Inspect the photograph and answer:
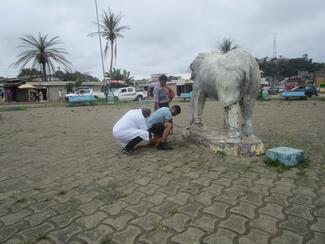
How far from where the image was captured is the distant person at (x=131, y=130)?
16.0 feet

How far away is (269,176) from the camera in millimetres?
3615

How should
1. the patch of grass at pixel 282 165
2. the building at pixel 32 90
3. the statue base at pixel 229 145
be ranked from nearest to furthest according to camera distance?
the patch of grass at pixel 282 165, the statue base at pixel 229 145, the building at pixel 32 90

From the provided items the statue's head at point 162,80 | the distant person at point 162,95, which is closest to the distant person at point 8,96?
the distant person at point 162,95

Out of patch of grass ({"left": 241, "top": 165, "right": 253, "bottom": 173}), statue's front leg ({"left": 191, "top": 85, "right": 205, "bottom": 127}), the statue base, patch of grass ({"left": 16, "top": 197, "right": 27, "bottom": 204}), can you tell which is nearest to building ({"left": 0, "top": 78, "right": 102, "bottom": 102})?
statue's front leg ({"left": 191, "top": 85, "right": 205, "bottom": 127})

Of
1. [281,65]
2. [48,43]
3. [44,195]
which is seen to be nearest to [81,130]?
[44,195]

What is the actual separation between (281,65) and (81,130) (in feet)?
207

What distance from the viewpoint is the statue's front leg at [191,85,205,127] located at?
5.47m

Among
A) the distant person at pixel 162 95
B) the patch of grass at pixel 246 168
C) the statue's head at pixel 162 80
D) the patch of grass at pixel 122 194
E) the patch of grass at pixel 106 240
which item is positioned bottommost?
the patch of grass at pixel 106 240

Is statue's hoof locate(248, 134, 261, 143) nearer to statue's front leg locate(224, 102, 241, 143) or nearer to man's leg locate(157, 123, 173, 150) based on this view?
statue's front leg locate(224, 102, 241, 143)

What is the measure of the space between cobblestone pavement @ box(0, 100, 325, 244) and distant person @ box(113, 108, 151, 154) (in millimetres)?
252

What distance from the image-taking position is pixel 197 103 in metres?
5.59

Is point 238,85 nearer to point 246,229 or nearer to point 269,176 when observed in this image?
point 269,176

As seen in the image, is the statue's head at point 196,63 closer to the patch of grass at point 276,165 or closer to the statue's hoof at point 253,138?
the statue's hoof at point 253,138

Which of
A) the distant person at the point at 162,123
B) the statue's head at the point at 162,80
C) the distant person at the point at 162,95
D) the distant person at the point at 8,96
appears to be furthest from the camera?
the distant person at the point at 8,96
